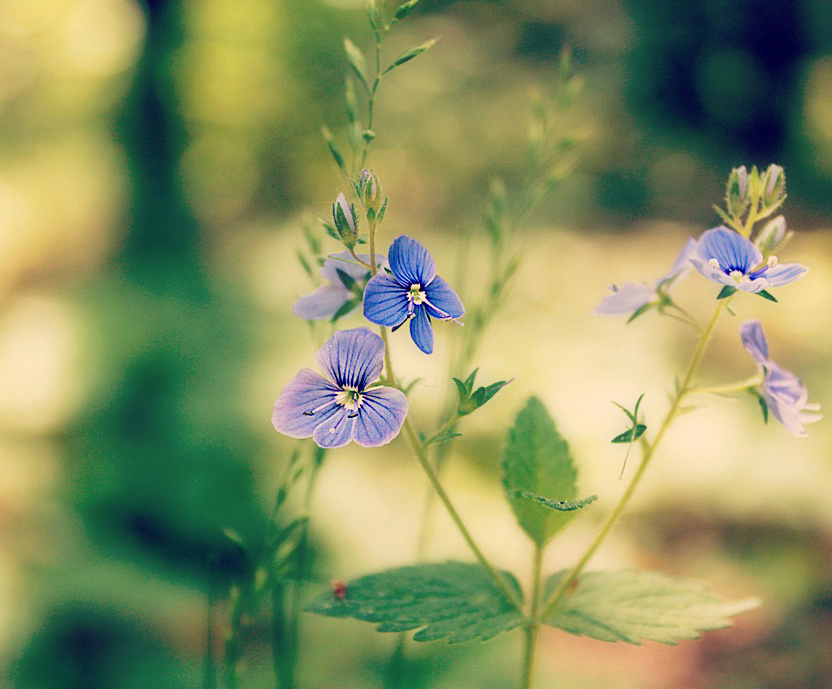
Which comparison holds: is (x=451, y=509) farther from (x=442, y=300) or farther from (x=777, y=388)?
(x=777, y=388)

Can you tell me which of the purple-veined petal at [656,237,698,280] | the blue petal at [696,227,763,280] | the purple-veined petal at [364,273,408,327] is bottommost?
the purple-veined petal at [364,273,408,327]

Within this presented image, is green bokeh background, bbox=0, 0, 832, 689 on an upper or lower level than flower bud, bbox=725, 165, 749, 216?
upper

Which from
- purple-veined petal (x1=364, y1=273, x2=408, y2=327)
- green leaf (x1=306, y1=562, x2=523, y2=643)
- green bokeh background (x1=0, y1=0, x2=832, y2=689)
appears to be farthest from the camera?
green bokeh background (x1=0, y1=0, x2=832, y2=689)

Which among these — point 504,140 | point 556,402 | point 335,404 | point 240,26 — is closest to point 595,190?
point 504,140

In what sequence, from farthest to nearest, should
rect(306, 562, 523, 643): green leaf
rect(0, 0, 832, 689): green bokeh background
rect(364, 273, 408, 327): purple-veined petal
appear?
rect(0, 0, 832, 689): green bokeh background → rect(306, 562, 523, 643): green leaf → rect(364, 273, 408, 327): purple-veined petal

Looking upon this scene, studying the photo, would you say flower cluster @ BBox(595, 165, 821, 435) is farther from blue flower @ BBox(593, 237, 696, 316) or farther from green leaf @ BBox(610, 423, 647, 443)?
green leaf @ BBox(610, 423, 647, 443)

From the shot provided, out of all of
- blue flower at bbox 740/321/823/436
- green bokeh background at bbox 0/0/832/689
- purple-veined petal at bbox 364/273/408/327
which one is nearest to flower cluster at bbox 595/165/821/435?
blue flower at bbox 740/321/823/436

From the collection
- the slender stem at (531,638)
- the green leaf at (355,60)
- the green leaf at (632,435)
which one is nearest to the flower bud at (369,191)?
the green leaf at (355,60)
